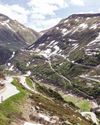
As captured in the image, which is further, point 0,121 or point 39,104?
point 39,104

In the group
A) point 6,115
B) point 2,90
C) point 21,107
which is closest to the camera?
point 6,115

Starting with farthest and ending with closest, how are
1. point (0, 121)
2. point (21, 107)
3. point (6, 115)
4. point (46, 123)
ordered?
point (21, 107), point (46, 123), point (6, 115), point (0, 121)

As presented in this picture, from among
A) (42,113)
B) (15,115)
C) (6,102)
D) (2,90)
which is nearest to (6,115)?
(15,115)

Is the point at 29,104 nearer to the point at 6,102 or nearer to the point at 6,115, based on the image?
the point at 6,102

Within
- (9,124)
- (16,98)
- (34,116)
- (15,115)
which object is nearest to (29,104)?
(16,98)

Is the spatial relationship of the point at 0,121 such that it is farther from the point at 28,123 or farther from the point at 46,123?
the point at 46,123

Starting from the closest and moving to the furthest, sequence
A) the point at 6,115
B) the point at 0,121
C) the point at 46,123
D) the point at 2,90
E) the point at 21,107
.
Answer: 1. the point at 0,121
2. the point at 6,115
3. the point at 46,123
4. the point at 21,107
5. the point at 2,90

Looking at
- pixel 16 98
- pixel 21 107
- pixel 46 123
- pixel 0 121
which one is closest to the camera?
pixel 0 121

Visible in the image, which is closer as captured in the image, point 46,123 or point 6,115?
point 6,115

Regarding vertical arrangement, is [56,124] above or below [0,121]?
below
